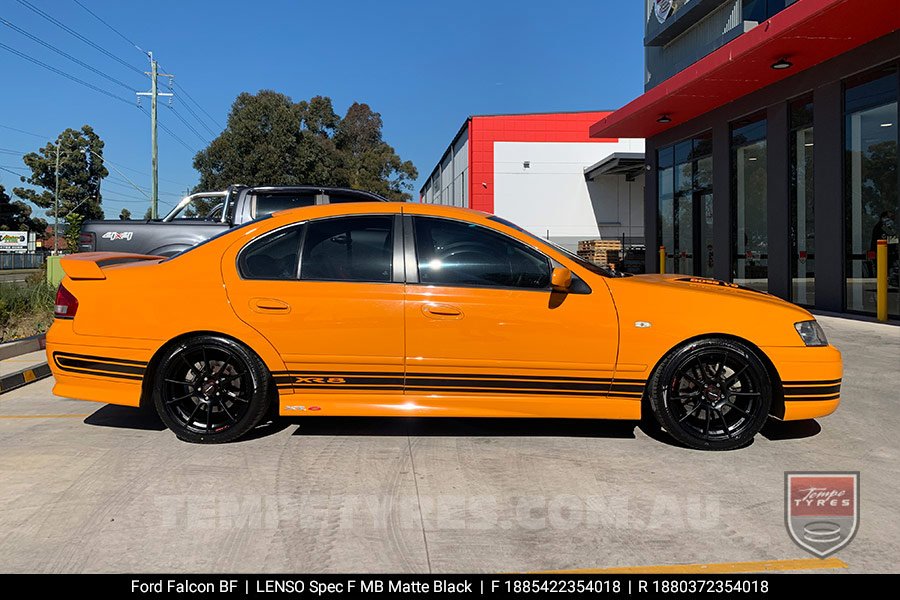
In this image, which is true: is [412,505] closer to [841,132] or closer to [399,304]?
[399,304]

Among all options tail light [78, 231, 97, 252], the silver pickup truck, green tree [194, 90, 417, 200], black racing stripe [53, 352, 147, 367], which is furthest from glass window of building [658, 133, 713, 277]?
green tree [194, 90, 417, 200]

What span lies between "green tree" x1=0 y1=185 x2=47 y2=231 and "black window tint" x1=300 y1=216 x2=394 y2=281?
7788 centimetres

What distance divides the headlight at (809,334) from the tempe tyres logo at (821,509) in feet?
2.75

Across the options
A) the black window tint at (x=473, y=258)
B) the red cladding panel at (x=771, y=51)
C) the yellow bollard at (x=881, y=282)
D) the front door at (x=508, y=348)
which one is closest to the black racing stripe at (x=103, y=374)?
the front door at (x=508, y=348)


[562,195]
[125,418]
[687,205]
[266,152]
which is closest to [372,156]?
[266,152]

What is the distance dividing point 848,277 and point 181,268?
1154cm

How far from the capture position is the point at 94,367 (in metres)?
4.41

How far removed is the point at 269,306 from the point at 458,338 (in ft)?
4.05

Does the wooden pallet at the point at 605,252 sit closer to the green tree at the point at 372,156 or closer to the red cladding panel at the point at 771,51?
the red cladding panel at the point at 771,51

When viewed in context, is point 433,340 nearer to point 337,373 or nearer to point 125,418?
point 337,373

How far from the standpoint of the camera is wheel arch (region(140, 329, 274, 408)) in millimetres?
4289

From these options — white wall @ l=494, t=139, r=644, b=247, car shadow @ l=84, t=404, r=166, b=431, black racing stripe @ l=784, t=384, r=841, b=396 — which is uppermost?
white wall @ l=494, t=139, r=644, b=247

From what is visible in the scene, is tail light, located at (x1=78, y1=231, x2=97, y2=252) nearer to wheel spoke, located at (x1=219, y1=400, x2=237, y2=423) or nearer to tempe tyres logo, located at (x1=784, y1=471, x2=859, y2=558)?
wheel spoke, located at (x1=219, y1=400, x2=237, y2=423)

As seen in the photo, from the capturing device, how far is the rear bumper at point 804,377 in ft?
13.9
